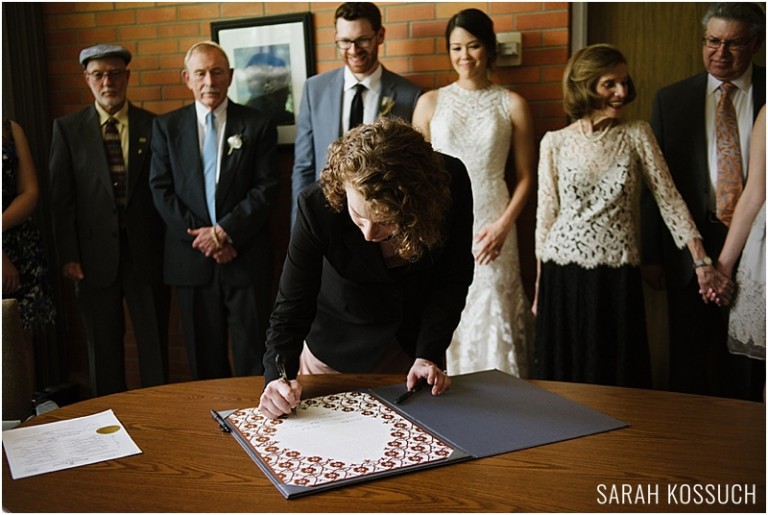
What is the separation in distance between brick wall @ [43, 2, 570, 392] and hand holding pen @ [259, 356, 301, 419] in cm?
212

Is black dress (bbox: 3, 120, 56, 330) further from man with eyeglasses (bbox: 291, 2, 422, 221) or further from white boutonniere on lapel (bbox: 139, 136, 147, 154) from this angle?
man with eyeglasses (bbox: 291, 2, 422, 221)

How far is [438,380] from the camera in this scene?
172 cm

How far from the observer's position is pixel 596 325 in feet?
9.43

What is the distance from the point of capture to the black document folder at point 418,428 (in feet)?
4.30

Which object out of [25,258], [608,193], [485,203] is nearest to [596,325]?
[608,193]

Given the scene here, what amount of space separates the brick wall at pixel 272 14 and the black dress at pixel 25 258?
0.86m

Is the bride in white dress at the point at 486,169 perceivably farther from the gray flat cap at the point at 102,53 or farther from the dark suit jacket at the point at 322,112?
the gray flat cap at the point at 102,53

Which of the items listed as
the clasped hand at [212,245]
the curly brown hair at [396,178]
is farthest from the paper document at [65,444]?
the clasped hand at [212,245]

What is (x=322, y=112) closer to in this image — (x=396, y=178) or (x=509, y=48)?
(x=509, y=48)

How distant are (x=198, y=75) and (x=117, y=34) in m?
0.99

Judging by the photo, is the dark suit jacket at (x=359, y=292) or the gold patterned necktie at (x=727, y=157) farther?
the gold patterned necktie at (x=727, y=157)

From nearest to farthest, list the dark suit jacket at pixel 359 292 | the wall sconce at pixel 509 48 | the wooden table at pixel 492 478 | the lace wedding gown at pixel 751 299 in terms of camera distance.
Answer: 1. the wooden table at pixel 492 478
2. the dark suit jacket at pixel 359 292
3. the lace wedding gown at pixel 751 299
4. the wall sconce at pixel 509 48

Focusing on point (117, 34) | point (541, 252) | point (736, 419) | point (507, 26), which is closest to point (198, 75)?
point (117, 34)

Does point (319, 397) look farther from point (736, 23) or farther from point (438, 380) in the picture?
point (736, 23)
